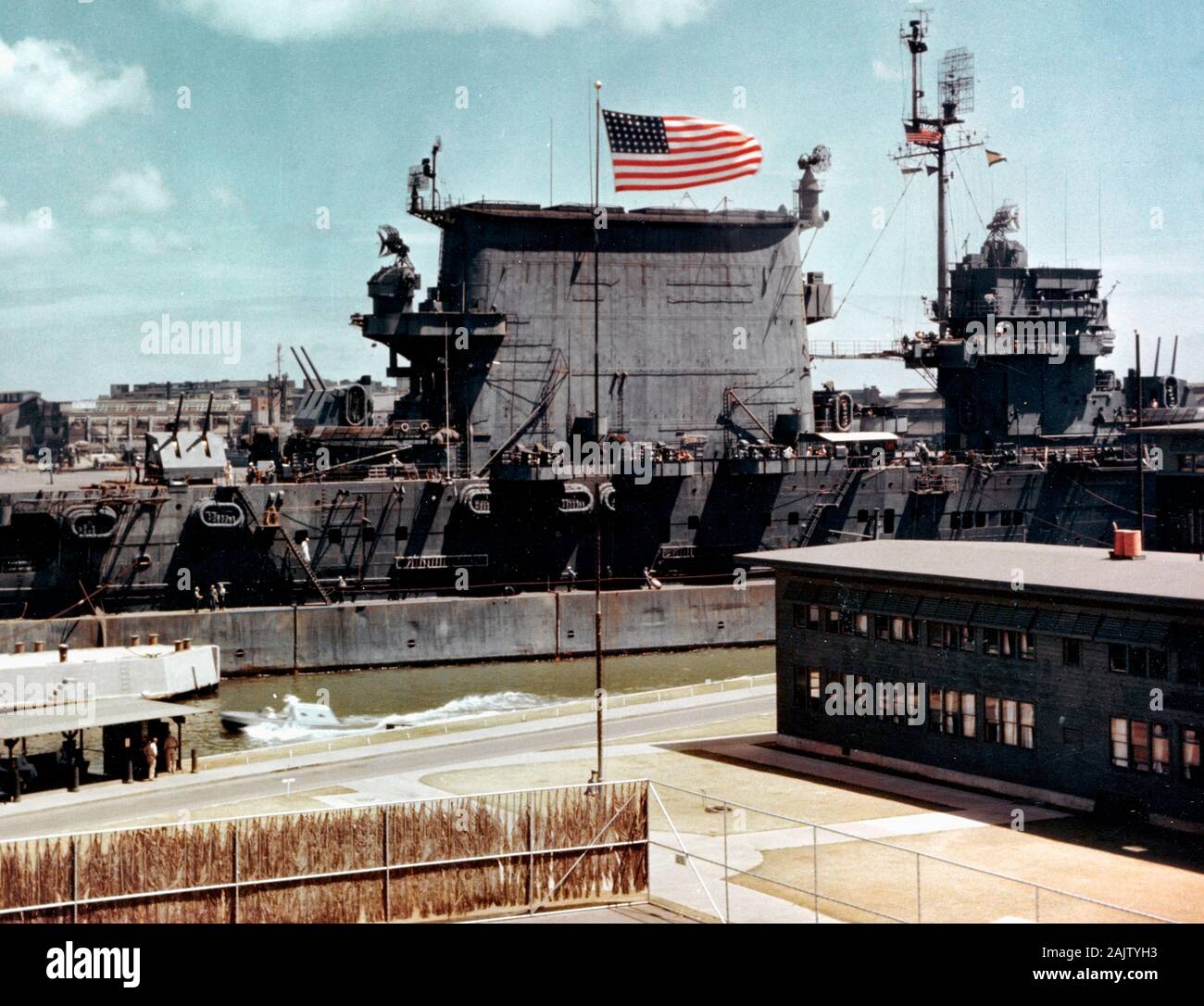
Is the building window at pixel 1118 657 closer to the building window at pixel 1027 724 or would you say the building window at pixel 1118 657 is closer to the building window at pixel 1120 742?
the building window at pixel 1120 742

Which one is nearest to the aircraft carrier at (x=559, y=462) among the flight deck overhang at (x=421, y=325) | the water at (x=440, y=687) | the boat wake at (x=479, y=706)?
the flight deck overhang at (x=421, y=325)

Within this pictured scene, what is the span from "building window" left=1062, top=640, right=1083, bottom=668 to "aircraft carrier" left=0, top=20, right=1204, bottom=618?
23.1m

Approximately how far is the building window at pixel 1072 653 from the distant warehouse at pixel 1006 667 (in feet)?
0.11

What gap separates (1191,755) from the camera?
83.9 feet

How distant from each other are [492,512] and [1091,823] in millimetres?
31109

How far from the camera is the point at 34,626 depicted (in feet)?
153

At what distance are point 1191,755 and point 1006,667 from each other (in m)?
4.51

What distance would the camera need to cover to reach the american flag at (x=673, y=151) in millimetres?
45562

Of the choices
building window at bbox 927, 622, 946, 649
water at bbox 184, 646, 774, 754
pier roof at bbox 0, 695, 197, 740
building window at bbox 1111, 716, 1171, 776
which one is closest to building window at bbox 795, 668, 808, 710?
building window at bbox 927, 622, 946, 649

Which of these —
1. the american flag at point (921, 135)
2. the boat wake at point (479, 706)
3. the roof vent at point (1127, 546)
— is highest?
the american flag at point (921, 135)

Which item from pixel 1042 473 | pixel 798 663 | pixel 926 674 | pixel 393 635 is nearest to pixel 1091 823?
pixel 926 674

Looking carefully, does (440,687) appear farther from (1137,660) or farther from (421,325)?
(1137,660)

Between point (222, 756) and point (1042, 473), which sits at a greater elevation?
point (1042, 473)
